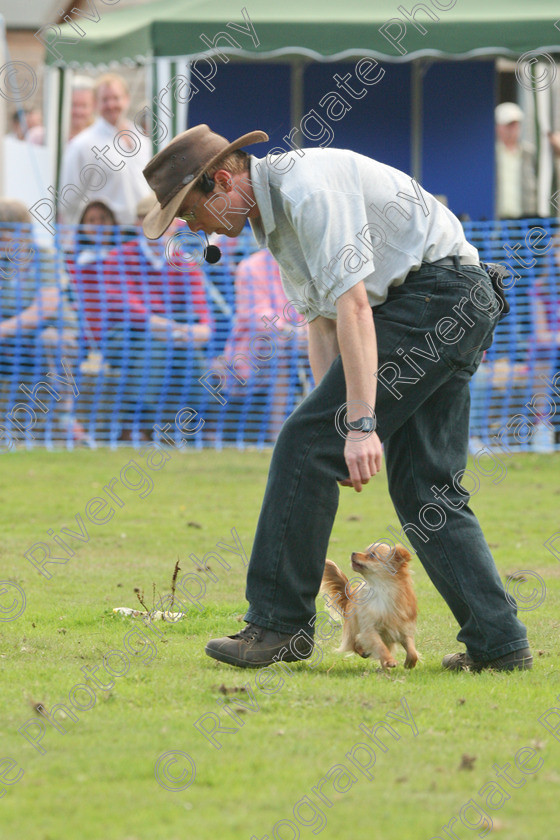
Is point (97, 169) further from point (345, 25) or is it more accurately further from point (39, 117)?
point (39, 117)

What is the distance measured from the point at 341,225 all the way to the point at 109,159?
900 centimetres

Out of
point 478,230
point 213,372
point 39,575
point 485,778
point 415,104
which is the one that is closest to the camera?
point 485,778

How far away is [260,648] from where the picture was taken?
3.94 m

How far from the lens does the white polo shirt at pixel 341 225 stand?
11.8 ft

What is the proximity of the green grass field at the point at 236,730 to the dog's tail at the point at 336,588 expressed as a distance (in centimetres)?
19

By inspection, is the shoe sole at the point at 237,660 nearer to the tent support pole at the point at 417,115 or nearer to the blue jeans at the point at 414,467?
the blue jeans at the point at 414,467

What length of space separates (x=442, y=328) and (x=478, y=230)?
26.5 feet

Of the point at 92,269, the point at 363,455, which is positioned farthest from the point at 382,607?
the point at 92,269

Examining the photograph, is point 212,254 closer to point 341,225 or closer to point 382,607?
point 341,225

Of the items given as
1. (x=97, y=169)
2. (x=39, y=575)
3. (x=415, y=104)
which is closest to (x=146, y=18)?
(x=97, y=169)

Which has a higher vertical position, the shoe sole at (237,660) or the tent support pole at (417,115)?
the tent support pole at (417,115)

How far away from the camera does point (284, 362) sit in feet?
35.9

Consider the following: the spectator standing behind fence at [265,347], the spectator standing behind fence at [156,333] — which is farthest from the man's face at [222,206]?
the spectator standing behind fence at [156,333]

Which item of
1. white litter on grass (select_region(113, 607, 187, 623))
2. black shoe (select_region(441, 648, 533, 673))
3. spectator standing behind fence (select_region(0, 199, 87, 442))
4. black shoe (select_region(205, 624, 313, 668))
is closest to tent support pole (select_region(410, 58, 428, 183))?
spectator standing behind fence (select_region(0, 199, 87, 442))
